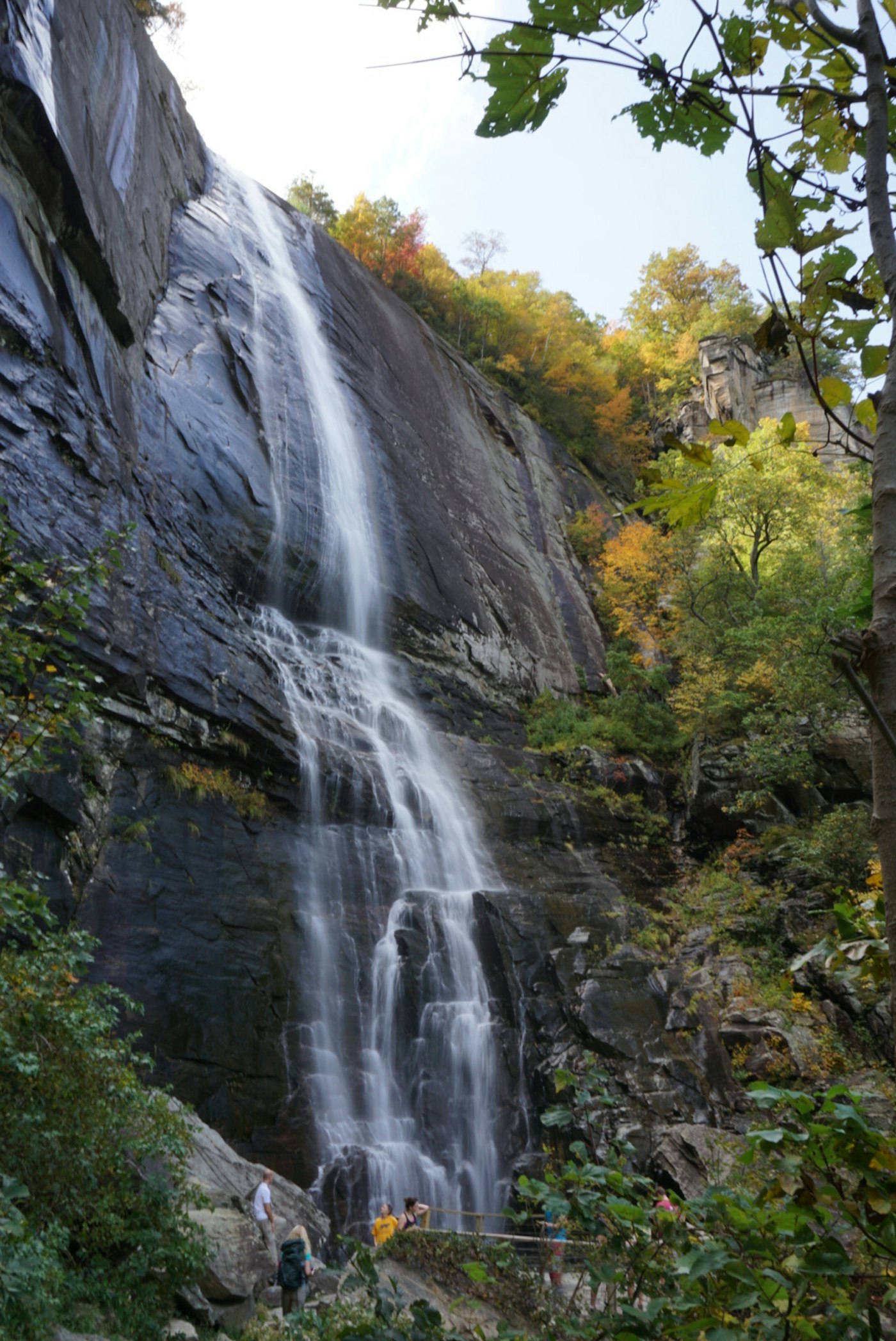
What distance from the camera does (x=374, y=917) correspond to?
1288 centimetres

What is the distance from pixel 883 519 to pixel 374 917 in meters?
12.2

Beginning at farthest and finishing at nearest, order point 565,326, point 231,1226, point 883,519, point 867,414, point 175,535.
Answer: point 565,326, point 175,535, point 231,1226, point 867,414, point 883,519

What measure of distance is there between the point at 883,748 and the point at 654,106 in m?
1.57

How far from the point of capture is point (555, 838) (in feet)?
55.2

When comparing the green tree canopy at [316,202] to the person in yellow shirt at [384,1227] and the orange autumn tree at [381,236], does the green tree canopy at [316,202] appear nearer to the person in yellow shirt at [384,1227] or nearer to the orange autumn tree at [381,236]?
the orange autumn tree at [381,236]

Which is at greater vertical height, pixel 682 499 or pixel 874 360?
pixel 874 360

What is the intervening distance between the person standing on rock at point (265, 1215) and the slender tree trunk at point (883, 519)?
8.07 metres

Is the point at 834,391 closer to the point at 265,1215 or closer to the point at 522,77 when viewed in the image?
the point at 522,77

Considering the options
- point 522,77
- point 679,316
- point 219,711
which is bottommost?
point 522,77

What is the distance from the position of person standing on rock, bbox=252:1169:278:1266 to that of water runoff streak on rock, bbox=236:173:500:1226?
2.11 m

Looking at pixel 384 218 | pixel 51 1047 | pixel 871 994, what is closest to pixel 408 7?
pixel 51 1047

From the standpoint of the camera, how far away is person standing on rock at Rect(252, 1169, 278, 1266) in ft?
25.3

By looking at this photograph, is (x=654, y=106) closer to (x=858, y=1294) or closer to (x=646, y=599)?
(x=858, y=1294)

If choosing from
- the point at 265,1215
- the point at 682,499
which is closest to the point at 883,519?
the point at 682,499
